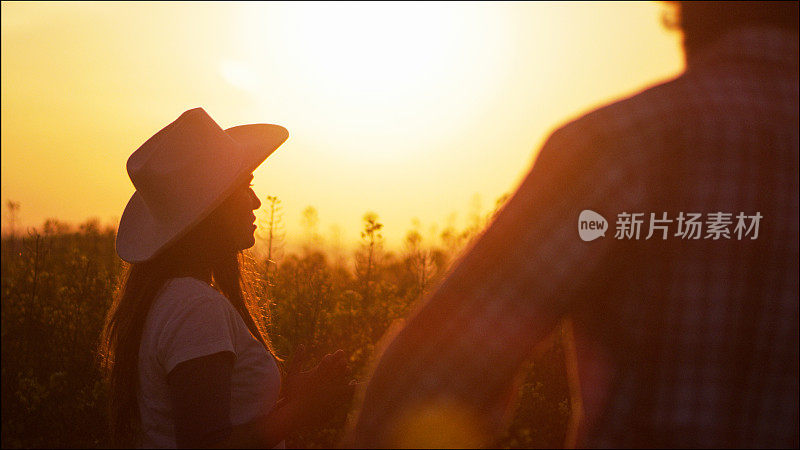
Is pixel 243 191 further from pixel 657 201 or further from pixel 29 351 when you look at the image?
pixel 29 351

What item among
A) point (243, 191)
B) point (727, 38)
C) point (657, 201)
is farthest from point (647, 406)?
point (243, 191)

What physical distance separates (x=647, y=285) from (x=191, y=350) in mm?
1597

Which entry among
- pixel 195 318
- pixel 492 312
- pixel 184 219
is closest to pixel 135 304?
pixel 184 219

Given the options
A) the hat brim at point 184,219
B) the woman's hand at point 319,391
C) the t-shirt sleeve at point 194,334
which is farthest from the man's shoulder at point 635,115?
the hat brim at point 184,219

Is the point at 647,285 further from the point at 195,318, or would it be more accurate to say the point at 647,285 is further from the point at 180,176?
the point at 180,176

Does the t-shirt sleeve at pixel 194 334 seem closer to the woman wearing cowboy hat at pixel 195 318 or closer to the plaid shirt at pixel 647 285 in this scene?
the woman wearing cowboy hat at pixel 195 318

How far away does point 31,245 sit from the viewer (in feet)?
22.1

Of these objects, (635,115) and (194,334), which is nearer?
(635,115)

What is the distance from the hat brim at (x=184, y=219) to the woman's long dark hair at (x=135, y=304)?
65 millimetres

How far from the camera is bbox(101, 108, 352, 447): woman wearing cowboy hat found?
1.92 meters

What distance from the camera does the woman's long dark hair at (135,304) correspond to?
2.28 m

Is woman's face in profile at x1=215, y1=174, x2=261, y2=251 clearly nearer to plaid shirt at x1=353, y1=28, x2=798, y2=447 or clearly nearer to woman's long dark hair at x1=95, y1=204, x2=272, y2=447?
woman's long dark hair at x1=95, y1=204, x2=272, y2=447

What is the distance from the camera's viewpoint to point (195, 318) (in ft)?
6.55

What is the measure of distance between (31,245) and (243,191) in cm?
545
